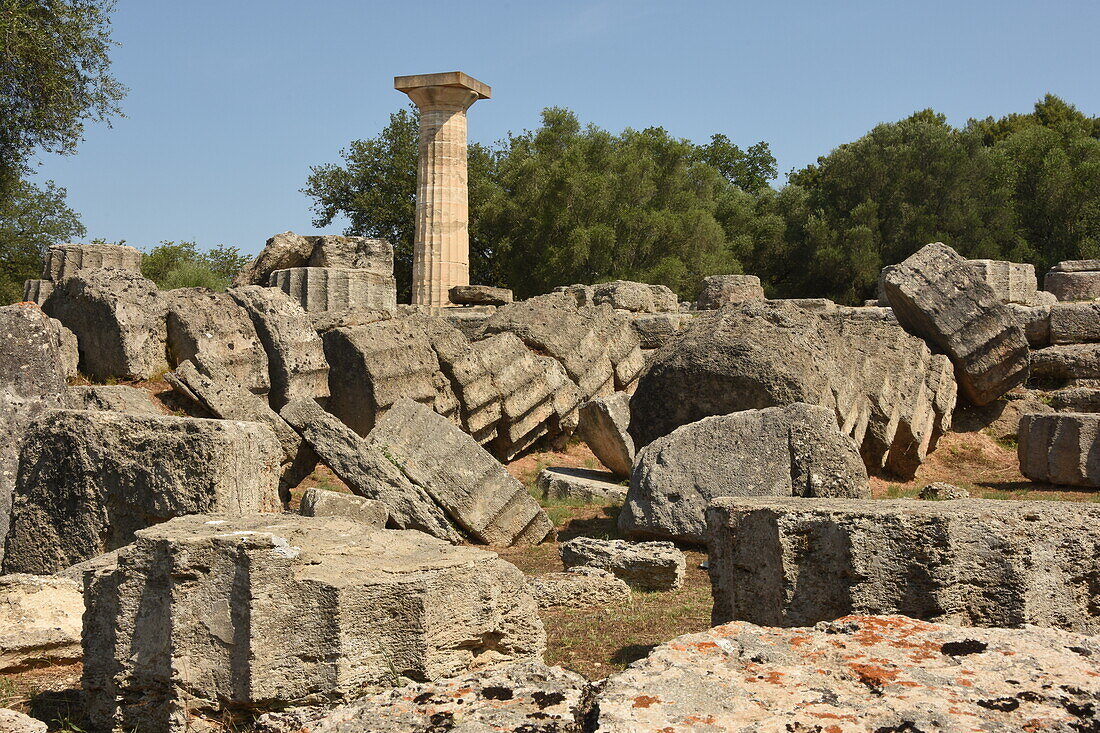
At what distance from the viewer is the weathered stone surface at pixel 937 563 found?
13.5ft

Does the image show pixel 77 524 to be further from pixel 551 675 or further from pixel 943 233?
pixel 943 233

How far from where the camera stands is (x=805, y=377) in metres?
9.40

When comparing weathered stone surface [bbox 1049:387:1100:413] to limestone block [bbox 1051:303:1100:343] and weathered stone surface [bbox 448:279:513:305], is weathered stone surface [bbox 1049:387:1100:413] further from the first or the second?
weathered stone surface [bbox 448:279:513:305]

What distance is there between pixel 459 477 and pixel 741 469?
208 cm

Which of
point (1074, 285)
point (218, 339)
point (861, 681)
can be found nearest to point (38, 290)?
point (218, 339)

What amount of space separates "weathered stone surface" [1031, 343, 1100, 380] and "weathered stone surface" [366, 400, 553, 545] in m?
8.52

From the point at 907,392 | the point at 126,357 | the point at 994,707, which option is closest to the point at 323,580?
the point at 994,707

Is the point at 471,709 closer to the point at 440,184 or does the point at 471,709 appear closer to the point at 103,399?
the point at 103,399

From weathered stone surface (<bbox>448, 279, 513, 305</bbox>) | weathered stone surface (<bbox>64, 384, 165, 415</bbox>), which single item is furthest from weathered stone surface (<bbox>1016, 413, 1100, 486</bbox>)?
weathered stone surface (<bbox>448, 279, 513, 305</bbox>)

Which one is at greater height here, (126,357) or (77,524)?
(126,357)

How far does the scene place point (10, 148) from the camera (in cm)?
1862

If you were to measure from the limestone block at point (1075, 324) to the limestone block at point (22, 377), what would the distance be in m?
12.4

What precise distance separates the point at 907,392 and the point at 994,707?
29.7ft

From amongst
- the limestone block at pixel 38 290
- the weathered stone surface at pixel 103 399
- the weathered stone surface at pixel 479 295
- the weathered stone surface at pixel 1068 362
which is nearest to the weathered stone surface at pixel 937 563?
the weathered stone surface at pixel 103 399
